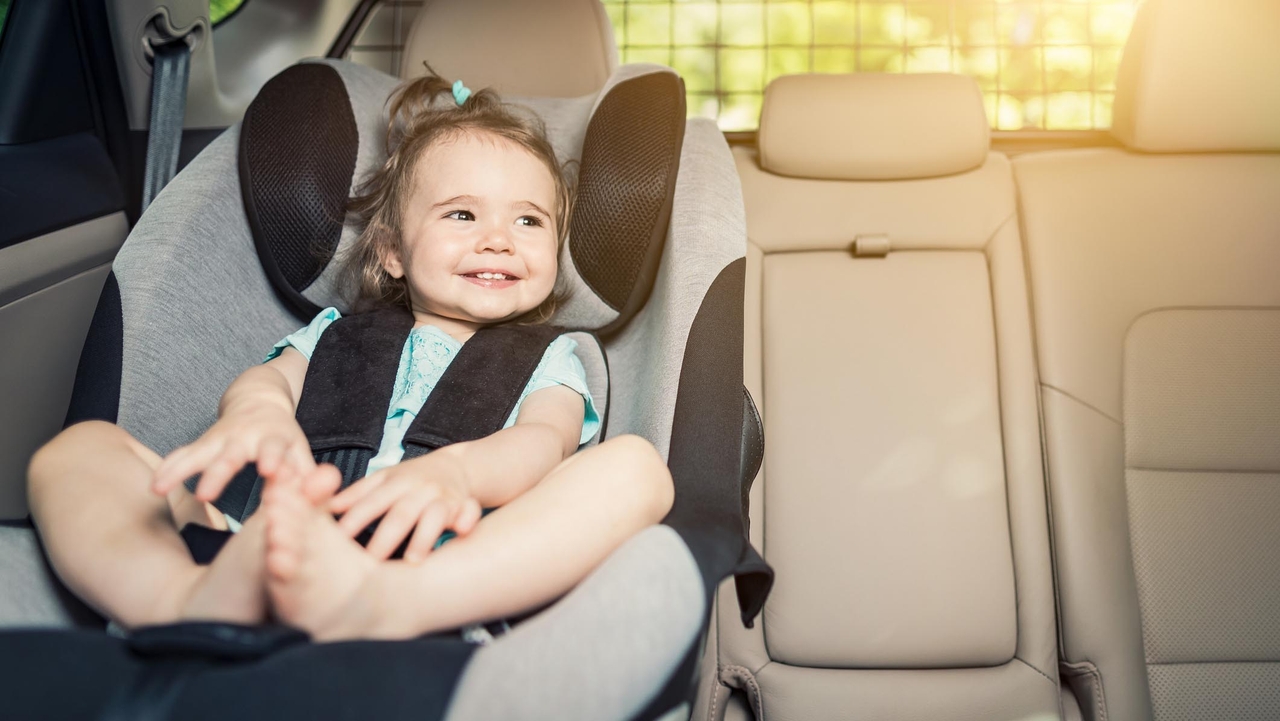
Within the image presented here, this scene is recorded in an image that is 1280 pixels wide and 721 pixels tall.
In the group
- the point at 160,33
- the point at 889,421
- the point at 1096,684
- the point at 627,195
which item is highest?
the point at 160,33

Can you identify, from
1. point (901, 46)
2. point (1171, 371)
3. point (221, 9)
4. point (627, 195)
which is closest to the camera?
point (627, 195)

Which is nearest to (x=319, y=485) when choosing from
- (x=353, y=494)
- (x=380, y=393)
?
(x=353, y=494)

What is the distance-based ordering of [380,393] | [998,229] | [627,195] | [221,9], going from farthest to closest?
[221,9]
[998,229]
[627,195]
[380,393]

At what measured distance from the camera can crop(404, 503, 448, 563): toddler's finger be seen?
729 mm

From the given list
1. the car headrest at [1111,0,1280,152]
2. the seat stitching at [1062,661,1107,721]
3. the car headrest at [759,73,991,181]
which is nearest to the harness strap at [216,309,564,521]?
the car headrest at [759,73,991,181]

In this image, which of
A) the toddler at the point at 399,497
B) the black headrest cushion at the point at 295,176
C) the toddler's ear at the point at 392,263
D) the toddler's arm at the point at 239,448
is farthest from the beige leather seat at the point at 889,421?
the toddler's arm at the point at 239,448

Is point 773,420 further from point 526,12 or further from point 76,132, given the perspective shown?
point 76,132

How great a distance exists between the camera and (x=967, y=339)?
162 cm

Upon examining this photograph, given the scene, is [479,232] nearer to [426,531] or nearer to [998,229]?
[426,531]

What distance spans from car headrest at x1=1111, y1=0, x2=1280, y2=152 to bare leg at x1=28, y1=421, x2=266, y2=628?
159cm

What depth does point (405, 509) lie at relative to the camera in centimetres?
76

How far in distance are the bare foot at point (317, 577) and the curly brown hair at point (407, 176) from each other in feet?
2.24

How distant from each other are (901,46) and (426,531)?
1621 mm

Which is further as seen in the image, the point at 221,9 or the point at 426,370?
the point at 221,9
